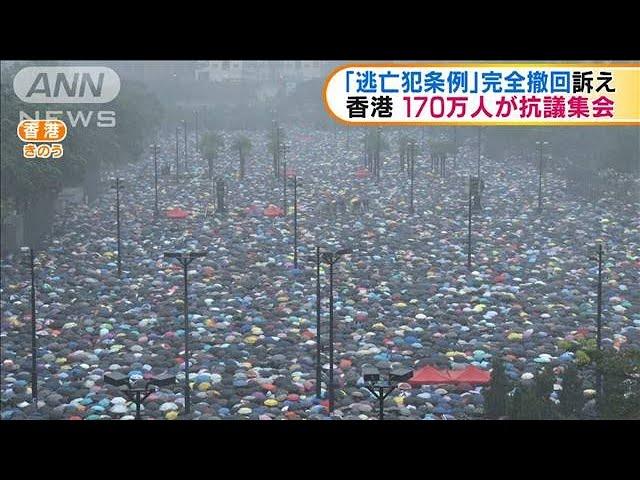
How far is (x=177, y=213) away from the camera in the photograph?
29.8 meters

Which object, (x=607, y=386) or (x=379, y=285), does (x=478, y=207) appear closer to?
(x=379, y=285)

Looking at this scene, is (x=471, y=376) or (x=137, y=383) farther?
(x=471, y=376)

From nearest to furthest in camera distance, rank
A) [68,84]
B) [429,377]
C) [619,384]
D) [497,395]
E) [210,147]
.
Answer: [68,84], [619,384], [497,395], [429,377], [210,147]

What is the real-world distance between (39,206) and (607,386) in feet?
57.6

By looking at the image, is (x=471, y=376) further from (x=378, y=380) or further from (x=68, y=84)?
(x=68, y=84)

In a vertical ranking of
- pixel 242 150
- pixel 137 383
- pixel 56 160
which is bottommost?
pixel 137 383

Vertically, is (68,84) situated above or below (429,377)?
above

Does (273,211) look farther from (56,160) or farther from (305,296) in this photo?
(305,296)

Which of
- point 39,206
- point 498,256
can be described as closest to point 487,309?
point 498,256

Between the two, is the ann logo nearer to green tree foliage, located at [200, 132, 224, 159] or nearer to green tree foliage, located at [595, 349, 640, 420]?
green tree foliage, located at [595, 349, 640, 420]

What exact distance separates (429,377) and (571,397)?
2751 millimetres

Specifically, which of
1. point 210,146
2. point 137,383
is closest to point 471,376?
point 137,383

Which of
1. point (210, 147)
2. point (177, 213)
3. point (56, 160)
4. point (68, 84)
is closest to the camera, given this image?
point (68, 84)

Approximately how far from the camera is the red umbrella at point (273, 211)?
29.8 metres
